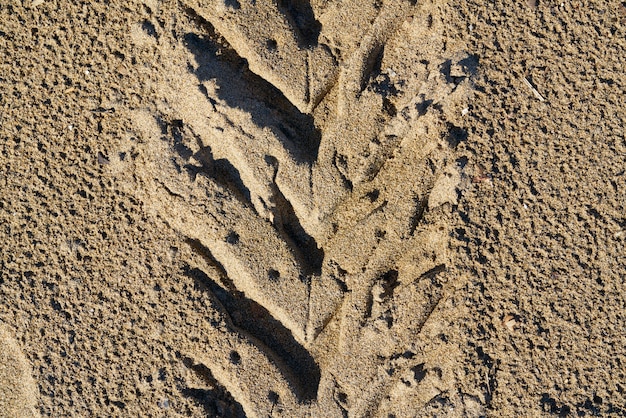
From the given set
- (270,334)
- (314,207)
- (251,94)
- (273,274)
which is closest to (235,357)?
(270,334)

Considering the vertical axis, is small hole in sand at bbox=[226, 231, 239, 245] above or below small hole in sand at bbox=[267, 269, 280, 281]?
above

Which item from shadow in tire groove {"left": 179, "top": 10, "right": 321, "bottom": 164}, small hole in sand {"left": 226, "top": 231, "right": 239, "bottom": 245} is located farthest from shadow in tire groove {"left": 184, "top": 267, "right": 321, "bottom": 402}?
shadow in tire groove {"left": 179, "top": 10, "right": 321, "bottom": 164}

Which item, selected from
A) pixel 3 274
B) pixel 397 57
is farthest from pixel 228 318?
pixel 397 57

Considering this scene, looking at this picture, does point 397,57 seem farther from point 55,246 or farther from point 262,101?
point 55,246

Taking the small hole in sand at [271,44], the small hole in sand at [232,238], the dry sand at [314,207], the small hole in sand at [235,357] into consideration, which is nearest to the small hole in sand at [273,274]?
the dry sand at [314,207]

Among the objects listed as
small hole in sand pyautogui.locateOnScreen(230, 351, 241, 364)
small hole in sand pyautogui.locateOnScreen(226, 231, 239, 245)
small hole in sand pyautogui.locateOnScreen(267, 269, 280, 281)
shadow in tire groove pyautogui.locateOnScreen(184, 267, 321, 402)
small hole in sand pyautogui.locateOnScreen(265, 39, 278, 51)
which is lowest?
small hole in sand pyautogui.locateOnScreen(230, 351, 241, 364)

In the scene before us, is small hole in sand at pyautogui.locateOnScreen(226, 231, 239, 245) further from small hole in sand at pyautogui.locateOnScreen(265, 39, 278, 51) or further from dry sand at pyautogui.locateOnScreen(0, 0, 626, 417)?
small hole in sand at pyautogui.locateOnScreen(265, 39, 278, 51)

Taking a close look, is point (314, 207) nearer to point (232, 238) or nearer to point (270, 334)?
point (232, 238)

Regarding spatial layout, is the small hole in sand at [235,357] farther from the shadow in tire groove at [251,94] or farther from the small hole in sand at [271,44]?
the small hole in sand at [271,44]
